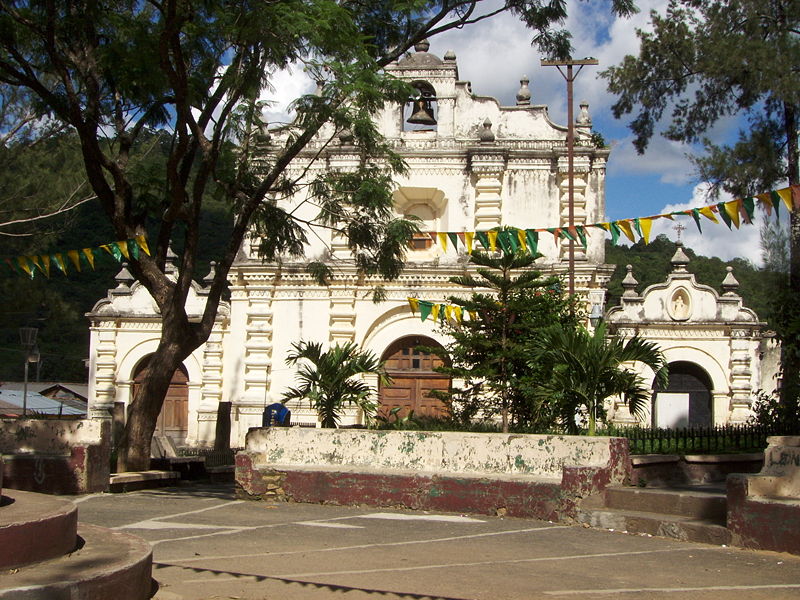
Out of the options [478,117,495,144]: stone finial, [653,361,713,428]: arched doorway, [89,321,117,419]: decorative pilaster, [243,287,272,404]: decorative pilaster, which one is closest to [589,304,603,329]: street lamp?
[653,361,713,428]: arched doorway

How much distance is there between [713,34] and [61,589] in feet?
50.0

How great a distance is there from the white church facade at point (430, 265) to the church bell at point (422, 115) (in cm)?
6

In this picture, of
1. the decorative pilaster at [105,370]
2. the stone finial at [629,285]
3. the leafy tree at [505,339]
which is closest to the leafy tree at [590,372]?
the leafy tree at [505,339]

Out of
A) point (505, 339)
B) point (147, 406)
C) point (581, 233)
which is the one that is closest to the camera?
point (505, 339)

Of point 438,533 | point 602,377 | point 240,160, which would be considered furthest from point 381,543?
point 240,160

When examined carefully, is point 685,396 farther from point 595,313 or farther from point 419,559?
point 419,559

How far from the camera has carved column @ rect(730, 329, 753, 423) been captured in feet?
70.0

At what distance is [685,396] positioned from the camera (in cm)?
2216

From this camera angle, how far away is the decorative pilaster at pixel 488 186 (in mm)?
21703

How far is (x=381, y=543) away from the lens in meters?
8.08

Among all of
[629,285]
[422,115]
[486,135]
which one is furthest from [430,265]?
[629,285]

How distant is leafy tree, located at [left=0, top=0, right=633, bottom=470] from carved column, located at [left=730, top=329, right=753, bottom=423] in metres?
9.54

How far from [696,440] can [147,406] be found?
25.4 feet

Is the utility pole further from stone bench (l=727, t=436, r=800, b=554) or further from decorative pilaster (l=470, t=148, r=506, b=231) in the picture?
stone bench (l=727, t=436, r=800, b=554)
